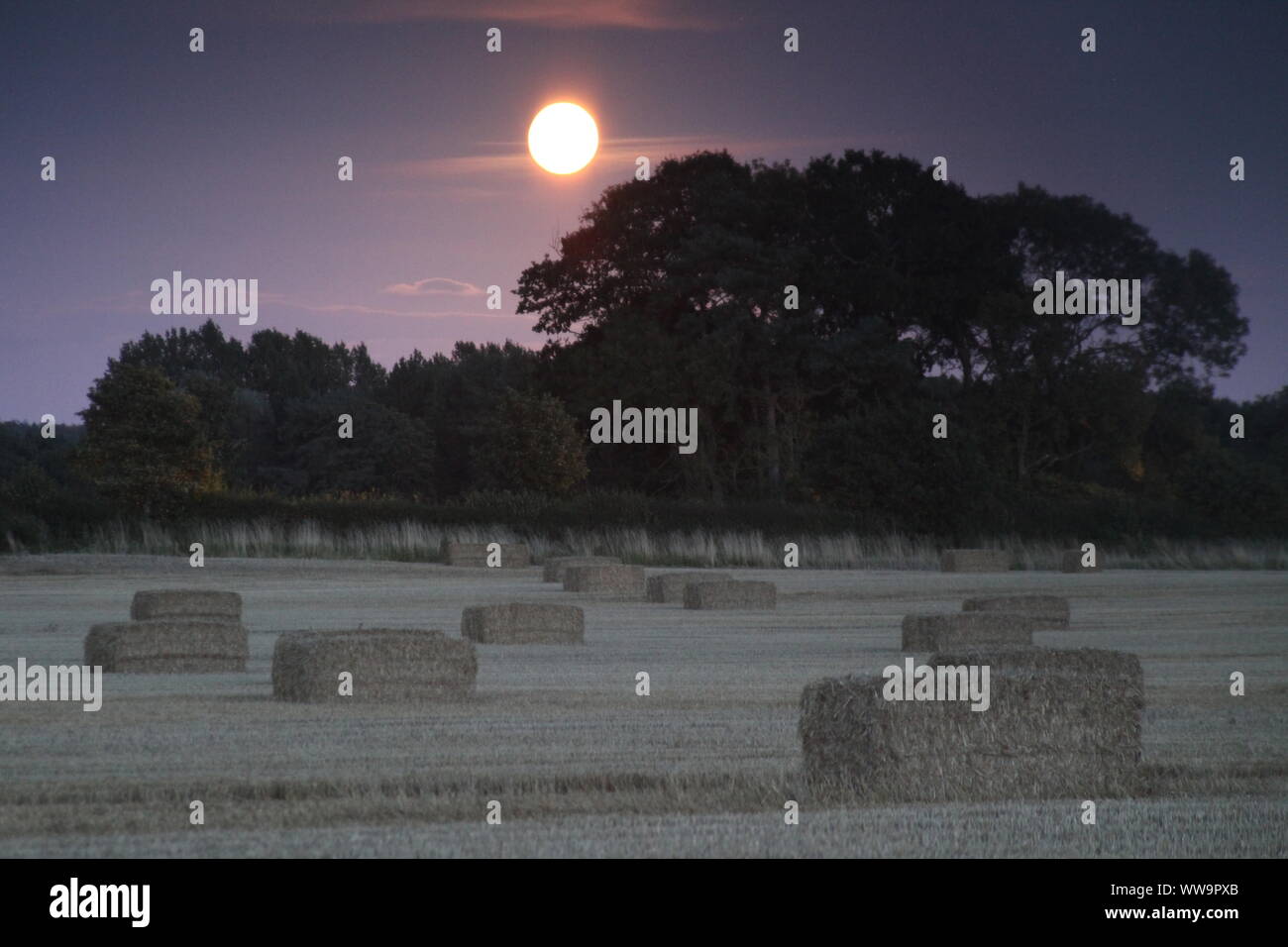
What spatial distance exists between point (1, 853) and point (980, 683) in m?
5.02

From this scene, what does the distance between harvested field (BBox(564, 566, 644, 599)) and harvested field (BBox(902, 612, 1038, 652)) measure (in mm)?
11723

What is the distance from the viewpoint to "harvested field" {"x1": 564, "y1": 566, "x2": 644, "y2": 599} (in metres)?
30.9

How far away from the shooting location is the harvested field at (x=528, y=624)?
20375 mm

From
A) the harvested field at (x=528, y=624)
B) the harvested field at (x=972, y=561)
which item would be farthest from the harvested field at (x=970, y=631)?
the harvested field at (x=972, y=561)

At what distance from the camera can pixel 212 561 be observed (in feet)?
121

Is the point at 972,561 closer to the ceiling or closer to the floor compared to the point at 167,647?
closer to the ceiling

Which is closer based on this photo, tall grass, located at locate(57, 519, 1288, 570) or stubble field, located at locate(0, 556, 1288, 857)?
stubble field, located at locate(0, 556, 1288, 857)

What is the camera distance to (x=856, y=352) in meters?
53.9

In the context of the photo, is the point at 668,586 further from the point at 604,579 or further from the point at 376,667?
the point at 376,667

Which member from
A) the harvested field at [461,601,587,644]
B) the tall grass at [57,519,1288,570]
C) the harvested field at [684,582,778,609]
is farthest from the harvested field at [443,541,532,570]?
the harvested field at [461,601,587,644]

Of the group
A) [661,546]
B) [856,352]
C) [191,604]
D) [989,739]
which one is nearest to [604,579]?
[191,604]

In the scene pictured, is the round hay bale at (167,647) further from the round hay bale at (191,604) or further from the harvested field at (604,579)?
the harvested field at (604,579)

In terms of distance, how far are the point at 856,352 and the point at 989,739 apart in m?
45.1

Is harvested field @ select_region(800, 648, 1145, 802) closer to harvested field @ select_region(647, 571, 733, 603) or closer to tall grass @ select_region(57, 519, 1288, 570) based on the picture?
harvested field @ select_region(647, 571, 733, 603)
